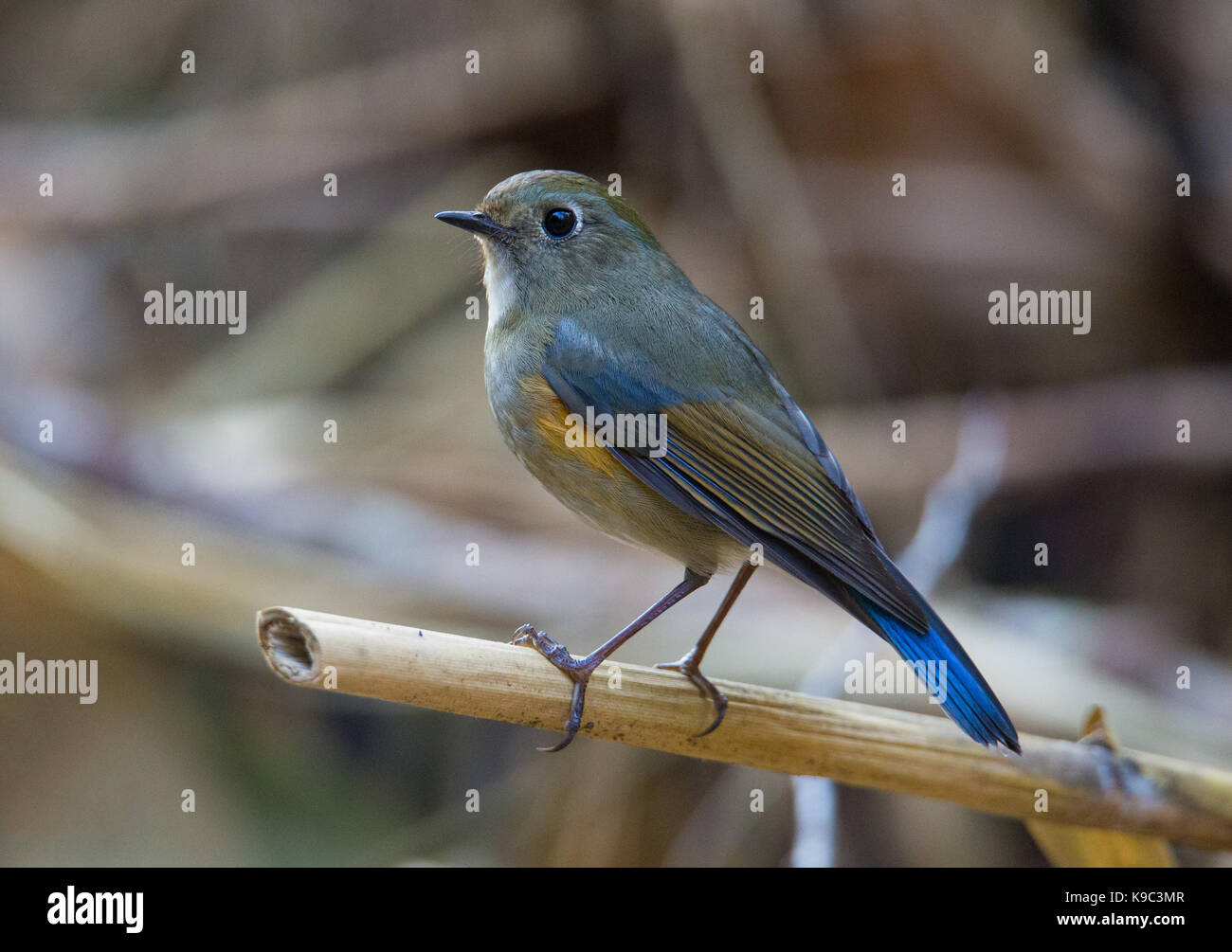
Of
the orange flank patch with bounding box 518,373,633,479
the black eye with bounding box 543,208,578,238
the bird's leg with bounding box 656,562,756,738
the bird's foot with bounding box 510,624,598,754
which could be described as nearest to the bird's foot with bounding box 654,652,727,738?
the bird's leg with bounding box 656,562,756,738

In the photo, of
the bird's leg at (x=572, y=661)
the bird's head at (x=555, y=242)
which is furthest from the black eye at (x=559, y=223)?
the bird's leg at (x=572, y=661)

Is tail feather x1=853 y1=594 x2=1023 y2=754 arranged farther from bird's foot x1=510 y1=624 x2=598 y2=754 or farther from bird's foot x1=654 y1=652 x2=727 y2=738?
bird's foot x1=510 y1=624 x2=598 y2=754

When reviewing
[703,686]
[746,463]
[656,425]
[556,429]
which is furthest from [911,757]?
[556,429]

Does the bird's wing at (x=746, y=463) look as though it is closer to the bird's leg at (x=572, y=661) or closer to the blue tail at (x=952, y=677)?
the blue tail at (x=952, y=677)

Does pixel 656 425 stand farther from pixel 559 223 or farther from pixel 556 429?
pixel 559 223

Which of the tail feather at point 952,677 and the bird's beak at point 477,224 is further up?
the bird's beak at point 477,224
